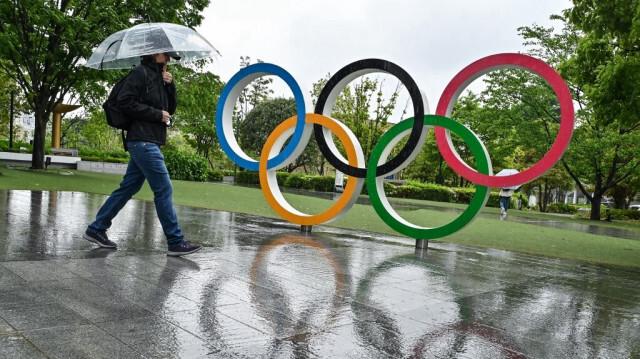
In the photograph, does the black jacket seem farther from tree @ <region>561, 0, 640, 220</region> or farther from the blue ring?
tree @ <region>561, 0, 640, 220</region>

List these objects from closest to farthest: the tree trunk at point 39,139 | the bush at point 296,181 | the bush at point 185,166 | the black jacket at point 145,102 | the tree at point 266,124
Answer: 1. the black jacket at point 145,102
2. the tree trunk at point 39,139
3. the bush at point 185,166
4. the bush at point 296,181
5. the tree at point 266,124

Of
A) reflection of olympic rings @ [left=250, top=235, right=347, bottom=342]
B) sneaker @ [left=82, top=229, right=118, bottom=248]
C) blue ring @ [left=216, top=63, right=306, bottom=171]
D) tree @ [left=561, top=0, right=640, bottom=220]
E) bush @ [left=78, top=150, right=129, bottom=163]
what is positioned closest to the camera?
reflection of olympic rings @ [left=250, top=235, right=347, bottom=342]

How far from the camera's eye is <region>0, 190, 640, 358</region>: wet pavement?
295cm

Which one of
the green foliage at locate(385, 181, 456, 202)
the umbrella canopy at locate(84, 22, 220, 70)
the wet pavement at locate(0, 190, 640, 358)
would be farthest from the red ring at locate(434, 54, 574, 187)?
the green foliage at locate(385, 181, 456, 202)

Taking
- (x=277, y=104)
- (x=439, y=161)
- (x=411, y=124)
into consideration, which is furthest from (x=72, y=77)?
(x=439, y=161)

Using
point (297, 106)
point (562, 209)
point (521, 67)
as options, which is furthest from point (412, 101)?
point (562, 209)

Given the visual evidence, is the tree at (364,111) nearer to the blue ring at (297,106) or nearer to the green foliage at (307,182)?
the green foliage at (307,182)

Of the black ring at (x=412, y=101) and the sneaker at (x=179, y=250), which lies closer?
the sneaker at (x=179, y=250)

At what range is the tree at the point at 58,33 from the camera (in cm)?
1806

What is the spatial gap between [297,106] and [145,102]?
336 cm

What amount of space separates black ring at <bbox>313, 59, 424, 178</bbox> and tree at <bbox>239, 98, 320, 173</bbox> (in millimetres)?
34254

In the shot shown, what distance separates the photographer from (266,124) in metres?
43.5

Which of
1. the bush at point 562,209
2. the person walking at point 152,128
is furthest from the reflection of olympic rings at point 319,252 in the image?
the bush at point 562,209

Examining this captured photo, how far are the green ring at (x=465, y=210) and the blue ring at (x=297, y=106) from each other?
1.35 m
